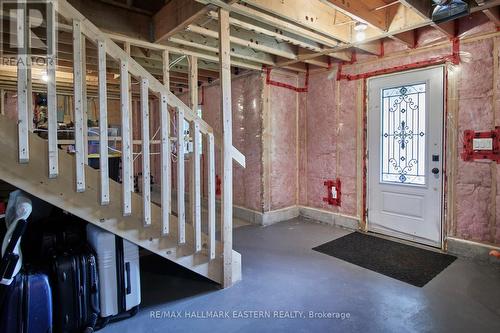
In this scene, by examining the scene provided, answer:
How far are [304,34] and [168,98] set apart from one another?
1734mm

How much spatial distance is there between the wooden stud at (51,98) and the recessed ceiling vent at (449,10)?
2991mm

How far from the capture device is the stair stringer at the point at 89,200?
6.48 ft

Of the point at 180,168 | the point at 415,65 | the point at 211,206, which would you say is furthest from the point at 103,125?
the point at 415,65

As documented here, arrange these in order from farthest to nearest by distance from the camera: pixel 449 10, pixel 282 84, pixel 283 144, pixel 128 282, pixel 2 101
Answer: pixel 2 101
pixel 283 144
pixel 282 84
pixel 449 10
pixel 128 282

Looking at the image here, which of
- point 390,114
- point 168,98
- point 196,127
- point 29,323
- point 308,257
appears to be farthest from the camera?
point 390,114

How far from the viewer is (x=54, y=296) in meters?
2.10

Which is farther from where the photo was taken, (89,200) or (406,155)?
(406,155)

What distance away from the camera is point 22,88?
1.92m

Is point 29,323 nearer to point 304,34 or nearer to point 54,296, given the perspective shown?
point 54,296

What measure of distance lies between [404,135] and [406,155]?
0.25 meters

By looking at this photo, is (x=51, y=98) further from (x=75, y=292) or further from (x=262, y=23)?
(x=262, y=23)

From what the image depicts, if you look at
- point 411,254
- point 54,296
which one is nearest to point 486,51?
point 411,254

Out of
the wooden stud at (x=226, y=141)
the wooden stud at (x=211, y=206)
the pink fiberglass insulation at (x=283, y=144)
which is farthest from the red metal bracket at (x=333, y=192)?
the wooden stud at (x=211, y=206)

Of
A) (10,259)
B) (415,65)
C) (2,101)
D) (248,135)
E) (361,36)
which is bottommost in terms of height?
(10,259)
